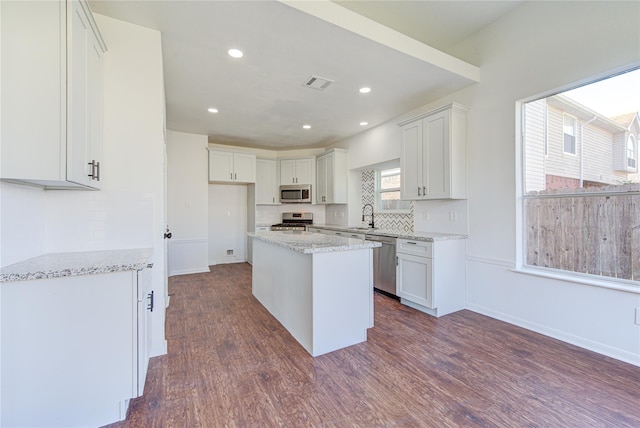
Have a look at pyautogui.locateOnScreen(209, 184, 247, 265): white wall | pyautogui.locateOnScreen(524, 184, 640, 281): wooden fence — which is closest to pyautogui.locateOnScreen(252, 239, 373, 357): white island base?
pyautogui.locateOnScreen(524, 184, 640, 281): wooden fence

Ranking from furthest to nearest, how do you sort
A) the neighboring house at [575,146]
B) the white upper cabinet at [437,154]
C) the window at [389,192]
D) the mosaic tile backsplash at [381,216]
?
1. the window at [389,192]
2. the mosaic tile backsplash at [381,216]
3. the white upper cabinet at [437,154]
4. the neighboring house at [575,146]

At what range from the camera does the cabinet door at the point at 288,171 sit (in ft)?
20.4

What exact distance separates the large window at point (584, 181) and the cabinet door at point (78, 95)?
3702 mm

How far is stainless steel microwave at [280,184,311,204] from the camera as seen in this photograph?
613 centimetres

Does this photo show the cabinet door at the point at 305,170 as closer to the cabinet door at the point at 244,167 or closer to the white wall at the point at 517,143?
the cabinet door at the point at 244,167

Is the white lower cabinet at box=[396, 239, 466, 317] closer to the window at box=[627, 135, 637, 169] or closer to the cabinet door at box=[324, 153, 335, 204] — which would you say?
the window at box=[627, 135, 637, 169]

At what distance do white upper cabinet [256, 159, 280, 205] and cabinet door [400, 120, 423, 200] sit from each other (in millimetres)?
3272

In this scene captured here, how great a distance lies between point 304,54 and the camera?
2.59 m

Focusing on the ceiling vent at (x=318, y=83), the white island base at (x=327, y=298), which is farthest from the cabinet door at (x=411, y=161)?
the white island base at (x=327, y=298)

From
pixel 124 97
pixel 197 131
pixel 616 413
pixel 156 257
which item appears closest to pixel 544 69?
pixel 616 413

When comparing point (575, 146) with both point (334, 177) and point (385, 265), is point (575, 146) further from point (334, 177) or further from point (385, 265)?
point (334, 177)

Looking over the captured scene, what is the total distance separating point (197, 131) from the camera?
197 inches

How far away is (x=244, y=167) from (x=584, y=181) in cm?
514

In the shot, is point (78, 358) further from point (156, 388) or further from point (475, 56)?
point (475, 56)
